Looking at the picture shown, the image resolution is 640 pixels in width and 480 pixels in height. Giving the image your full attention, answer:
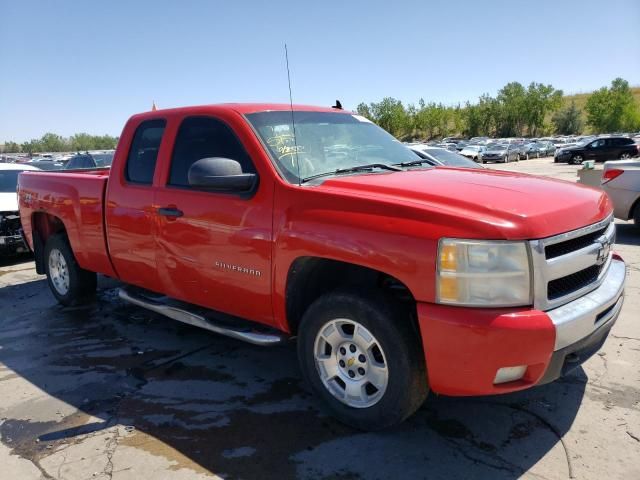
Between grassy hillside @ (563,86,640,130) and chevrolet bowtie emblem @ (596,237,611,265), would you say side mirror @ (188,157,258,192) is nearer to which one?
chevrolet bowtie emblem @ (596,237,611,265)

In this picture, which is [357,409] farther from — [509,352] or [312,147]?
[312,147]

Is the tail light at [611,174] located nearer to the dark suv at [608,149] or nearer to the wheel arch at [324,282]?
the wheel arch at [324,282]

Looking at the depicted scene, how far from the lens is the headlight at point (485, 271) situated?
8.14ft

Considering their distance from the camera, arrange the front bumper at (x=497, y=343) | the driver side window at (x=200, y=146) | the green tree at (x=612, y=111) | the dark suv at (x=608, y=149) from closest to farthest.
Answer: the front bumper at (x=497, y=343), the driver side window at (x=200, y=146), the dark suv at (x=608, y=149), the green tree at (x=612, y=111)

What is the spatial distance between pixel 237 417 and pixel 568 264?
7.24 ft

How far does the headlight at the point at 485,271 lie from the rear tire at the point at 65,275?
4.47 m

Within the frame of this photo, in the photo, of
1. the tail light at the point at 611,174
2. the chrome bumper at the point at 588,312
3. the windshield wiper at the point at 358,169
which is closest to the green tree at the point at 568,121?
the tail light at the point at 611,174

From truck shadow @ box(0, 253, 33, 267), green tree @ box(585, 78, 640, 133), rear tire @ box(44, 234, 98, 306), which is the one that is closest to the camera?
rear tire @ box(44, 234, 98, 306)

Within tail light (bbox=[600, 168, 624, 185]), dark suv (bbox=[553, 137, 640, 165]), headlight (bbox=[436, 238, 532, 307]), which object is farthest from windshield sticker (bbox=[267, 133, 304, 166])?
dark suv (bbox=[553, 137, 640, 165])

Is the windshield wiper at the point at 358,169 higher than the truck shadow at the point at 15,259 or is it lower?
higher

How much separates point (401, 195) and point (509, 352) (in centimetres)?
100

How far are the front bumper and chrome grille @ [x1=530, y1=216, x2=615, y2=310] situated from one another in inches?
2.9

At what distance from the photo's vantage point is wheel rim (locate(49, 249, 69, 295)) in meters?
5.75

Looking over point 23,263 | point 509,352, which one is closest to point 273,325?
point 509,352
